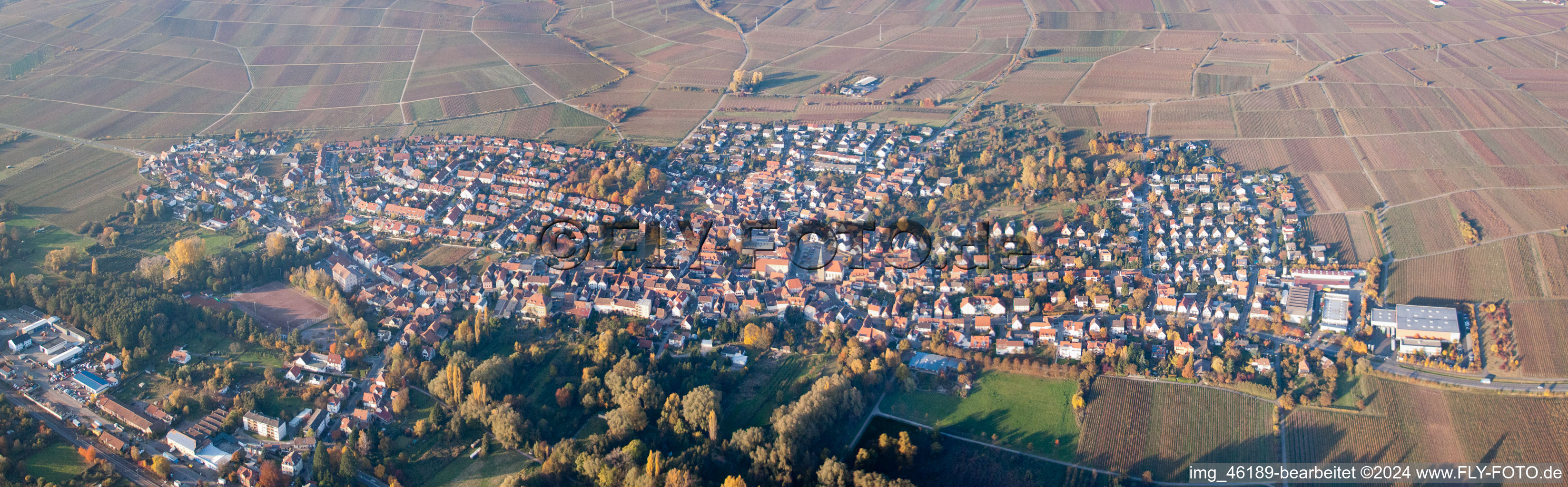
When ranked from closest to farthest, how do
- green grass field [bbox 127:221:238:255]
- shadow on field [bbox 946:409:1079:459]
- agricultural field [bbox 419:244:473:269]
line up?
shadow on field [bbox 946:409:1079:459]
agricultural field [bbox 419:244:473:269]
green grass field [bbox 127:221:238:255]

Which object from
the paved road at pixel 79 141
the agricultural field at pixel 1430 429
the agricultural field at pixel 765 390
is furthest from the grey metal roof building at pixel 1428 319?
the paved road at pixel 79 141

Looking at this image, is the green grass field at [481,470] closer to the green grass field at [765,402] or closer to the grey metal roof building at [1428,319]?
the green grass field at [765,402]

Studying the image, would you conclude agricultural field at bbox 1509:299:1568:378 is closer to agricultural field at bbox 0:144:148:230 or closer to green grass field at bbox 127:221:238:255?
green grass field at bbox 127:221:238:255

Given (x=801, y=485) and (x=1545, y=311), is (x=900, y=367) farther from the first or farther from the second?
(x=1545, y=311)

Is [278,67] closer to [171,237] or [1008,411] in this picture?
[171,237]

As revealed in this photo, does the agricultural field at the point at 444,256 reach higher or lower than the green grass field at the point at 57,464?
higher

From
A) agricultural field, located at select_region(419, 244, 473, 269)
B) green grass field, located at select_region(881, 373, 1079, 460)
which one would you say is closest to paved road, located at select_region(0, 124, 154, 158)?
agricultural field, located at select_region(419, 244, 473, 269)
